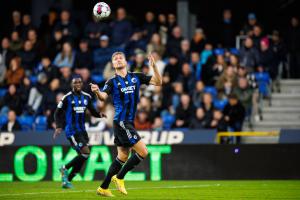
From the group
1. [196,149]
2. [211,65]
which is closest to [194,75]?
[211,65]

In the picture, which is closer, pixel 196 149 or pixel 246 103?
pixel 196 149

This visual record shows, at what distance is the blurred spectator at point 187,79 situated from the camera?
21.5 metres

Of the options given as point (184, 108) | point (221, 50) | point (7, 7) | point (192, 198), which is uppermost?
point (7, 7)

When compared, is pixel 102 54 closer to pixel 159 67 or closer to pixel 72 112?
pixel 159 67

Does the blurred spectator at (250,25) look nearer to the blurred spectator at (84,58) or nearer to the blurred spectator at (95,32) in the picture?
the blurred spectator at (95,32)

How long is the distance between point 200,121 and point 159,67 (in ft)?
7.92

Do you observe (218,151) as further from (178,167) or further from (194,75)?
(194,75)

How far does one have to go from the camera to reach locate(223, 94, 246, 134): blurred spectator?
19906 millimetres

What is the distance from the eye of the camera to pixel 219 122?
19953 millimetres

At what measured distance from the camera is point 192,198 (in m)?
12.9

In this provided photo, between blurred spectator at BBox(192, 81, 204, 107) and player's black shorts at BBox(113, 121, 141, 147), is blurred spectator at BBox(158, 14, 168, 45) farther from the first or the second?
player's black shorts at BBox(113, 121, 141, 147)

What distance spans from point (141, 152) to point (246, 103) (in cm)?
805

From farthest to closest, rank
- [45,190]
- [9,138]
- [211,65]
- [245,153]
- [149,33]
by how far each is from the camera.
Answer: [149,33] < [211,65] < [9,138] < [245,153] < [45,190]

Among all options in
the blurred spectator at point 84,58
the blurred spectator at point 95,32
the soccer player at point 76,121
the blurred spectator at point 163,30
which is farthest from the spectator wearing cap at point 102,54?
the soccer player at point 76,121
